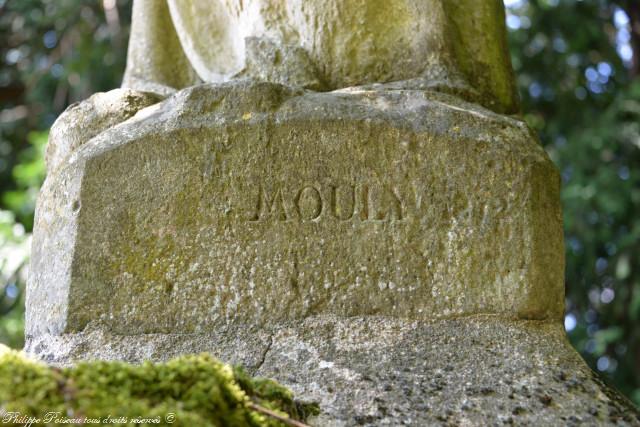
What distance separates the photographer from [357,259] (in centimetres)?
174

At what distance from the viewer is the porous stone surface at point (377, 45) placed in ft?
6.96

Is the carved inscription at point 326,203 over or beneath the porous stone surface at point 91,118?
beneath

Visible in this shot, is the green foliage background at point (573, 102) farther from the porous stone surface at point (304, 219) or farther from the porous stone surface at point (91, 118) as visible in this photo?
the porous stone surface at point (304, 219)

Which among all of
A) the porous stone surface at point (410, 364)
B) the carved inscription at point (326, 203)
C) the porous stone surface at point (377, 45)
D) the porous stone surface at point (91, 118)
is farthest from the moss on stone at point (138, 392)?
the porous stone surface at point (377, 45)

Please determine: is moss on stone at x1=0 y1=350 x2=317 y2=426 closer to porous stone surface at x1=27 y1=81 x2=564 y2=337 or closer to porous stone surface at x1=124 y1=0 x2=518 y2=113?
porous stone surface at x1=27 y1=81 x2=564 y2=337

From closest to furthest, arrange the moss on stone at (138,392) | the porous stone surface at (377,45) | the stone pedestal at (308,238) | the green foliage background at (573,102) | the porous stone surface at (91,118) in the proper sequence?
the moss on stone at (138,392) < the stone pedestal at (308,238) < the porous stone surface at (91,118) < the porous stone surface at (377,45) < the green foliage background at (573,102)

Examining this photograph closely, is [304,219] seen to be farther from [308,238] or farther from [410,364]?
[410,364]

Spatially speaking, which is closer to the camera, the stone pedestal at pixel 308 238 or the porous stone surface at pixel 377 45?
the stone pedestal at pixel 308 238

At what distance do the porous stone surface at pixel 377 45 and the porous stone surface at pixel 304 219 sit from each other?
306 millimetres

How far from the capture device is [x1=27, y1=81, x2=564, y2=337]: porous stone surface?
173 centimetres

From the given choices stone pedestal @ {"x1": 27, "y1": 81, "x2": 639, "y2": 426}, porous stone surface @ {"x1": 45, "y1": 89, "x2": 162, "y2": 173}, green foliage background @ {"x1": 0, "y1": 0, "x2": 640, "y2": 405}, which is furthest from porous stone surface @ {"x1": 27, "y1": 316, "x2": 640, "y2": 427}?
green foliage background @ {"x1": 0, "y1": 0, "x2": 640, "y2": 405}

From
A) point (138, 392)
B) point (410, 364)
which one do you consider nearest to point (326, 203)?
point (410, 364)

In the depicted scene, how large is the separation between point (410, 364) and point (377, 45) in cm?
88

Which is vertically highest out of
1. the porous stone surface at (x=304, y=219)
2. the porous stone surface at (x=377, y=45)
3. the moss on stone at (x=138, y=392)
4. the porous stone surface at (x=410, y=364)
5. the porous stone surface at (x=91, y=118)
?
Answer: the porous stone surface at (x=377, y=45)
